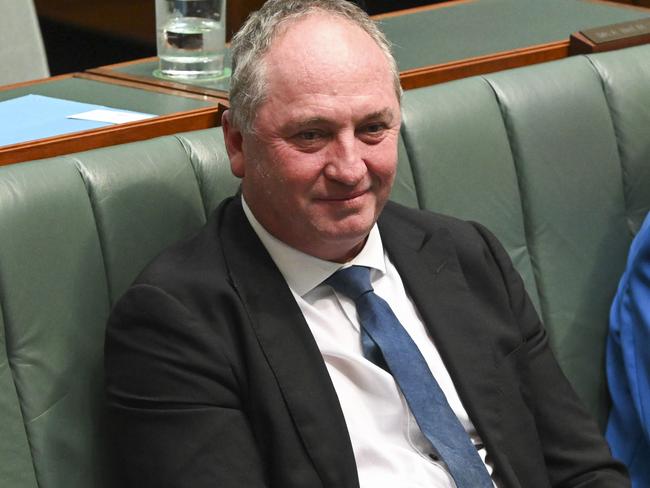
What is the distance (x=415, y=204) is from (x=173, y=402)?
65 centimetres

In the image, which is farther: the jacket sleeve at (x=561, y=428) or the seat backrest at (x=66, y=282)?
the jacket sleeve at (x=561, y=428)

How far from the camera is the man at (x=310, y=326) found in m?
1.47

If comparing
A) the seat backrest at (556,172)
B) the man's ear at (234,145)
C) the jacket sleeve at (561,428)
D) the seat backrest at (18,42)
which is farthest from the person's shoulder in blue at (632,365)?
the seat backrest at (18,42)

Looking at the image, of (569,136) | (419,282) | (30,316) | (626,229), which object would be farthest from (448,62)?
(30,316)

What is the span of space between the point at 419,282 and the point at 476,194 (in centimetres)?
37

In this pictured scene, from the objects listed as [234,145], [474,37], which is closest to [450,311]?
[234,145]

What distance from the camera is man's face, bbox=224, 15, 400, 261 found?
1543 millimetres

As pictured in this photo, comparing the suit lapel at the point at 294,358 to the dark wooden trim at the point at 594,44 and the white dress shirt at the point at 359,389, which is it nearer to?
the white dress shirt at the point at 359,389

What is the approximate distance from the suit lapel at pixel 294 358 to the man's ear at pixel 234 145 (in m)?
0.10

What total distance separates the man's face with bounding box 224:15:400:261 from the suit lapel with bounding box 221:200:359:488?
0.22 feet

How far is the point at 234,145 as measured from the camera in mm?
1642

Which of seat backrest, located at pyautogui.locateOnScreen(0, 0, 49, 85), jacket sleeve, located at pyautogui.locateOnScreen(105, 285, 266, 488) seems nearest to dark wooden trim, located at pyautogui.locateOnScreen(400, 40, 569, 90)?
jacket sleeve, located at pyautogui.locateOnScreen(105, 285, 266, 488)

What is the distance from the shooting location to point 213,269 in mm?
1551

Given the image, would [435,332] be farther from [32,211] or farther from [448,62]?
[448,62]
